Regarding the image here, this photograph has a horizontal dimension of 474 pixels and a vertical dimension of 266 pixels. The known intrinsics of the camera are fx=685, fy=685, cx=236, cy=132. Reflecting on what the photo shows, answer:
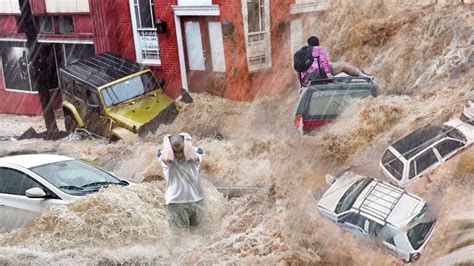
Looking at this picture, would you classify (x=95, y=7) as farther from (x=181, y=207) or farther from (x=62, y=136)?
(x=181, y=207)

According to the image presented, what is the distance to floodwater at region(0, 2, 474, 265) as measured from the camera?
22.2ft

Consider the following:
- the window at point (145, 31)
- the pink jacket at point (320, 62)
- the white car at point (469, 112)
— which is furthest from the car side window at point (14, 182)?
the white car at point (469, 112)

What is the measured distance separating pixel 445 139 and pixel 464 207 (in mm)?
727

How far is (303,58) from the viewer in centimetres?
782

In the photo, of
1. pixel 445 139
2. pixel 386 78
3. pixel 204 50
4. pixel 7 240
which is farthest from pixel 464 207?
pixel 7 240

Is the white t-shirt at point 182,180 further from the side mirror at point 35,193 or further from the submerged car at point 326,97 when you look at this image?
the side mirror at point 35,193

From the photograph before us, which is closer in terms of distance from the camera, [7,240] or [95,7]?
[7,240]

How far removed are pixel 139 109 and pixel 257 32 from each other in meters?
1.84

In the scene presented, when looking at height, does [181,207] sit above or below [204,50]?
below

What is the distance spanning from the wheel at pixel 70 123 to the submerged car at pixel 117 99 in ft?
0.04

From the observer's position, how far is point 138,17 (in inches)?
339

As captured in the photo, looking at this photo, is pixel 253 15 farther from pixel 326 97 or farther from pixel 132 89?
pixel 132 89

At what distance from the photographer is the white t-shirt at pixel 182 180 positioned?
707 cm

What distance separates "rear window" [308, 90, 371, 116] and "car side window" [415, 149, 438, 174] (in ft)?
3.69
